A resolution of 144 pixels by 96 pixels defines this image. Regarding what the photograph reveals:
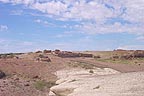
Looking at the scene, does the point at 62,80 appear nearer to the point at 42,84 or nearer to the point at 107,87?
the point at 42,84

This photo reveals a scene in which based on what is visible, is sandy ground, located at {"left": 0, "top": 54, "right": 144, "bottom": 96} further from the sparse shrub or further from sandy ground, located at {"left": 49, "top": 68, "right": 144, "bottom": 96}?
the sparse shrub

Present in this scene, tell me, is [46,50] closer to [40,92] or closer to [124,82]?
[40,92]

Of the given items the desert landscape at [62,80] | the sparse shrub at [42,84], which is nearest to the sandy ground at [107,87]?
the desert landscape at [62,80]

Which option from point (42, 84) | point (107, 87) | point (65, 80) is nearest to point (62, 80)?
point (65, 80)

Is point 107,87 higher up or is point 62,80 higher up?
point 107,87

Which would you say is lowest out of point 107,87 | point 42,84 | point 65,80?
point 42,84

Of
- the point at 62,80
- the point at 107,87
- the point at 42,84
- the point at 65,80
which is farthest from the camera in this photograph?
the point at 42,84

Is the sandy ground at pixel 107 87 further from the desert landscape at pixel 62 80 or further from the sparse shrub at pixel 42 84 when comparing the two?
the sparse shrub at pixel 42 84

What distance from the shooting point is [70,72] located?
44312mm

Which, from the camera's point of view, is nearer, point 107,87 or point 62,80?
point 107,87

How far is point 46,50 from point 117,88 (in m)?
45.0

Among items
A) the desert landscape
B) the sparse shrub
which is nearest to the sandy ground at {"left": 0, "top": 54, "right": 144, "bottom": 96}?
the desert landscape

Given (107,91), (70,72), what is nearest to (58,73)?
(70,72)

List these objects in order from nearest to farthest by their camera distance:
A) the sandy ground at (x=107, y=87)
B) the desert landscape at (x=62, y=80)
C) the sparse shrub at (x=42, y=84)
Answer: the sandy ground at (x=107, y=87) → the desert landscape at (x=62, y=80) → the sparse shrub at (x=42, y=84)
